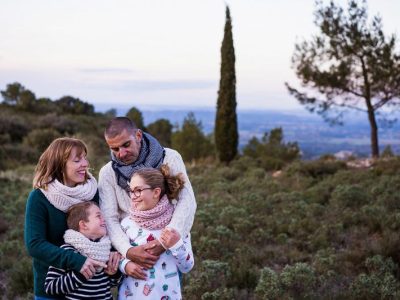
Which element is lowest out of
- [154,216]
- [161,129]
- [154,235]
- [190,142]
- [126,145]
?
[190,142]

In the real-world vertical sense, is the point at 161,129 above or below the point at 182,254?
below

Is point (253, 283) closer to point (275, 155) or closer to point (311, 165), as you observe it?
point (311, 165)

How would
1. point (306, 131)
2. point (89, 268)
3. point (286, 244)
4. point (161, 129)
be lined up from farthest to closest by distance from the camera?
point (306, 131)
point (161, 129)
point (286, 244)
point (89, 268)

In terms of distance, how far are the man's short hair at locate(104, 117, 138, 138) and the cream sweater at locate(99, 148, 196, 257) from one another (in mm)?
283

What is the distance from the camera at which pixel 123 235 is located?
10.8ft

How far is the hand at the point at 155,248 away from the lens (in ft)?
10.5

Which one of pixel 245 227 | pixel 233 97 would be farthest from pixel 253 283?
pixel 233 97

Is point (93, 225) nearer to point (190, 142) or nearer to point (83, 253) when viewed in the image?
point (83, 253)

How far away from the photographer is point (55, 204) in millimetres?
3188

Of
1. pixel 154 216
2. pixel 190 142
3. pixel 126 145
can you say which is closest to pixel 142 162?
pixel 126 145

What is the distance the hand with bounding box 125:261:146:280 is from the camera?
319cm

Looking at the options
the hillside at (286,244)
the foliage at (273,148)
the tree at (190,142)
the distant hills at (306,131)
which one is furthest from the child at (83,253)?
the distant hills at (306,131)

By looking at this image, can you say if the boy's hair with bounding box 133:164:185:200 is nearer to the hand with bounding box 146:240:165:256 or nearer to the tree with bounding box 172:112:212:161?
the hand with bounding box 146:240:165:256

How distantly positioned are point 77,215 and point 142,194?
41 cm
